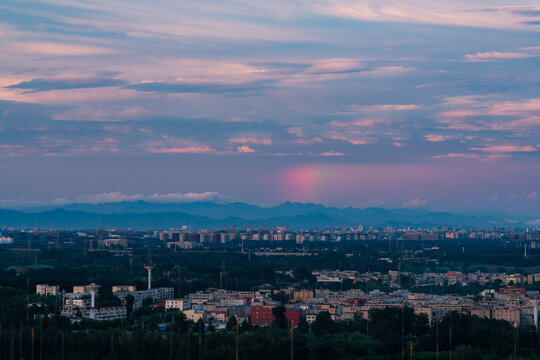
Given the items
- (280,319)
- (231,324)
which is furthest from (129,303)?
(280,319)

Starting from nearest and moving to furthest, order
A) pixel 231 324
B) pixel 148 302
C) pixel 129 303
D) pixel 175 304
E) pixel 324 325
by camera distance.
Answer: pixel 324 325 → pixel 231 324 → pixel 129 303 → pixel 175 304 → pixel 148 302

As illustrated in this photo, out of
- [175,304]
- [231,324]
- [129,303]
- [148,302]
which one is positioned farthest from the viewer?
[148,302]

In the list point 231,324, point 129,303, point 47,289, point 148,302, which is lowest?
point 231,324

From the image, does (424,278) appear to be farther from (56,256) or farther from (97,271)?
(56,256)

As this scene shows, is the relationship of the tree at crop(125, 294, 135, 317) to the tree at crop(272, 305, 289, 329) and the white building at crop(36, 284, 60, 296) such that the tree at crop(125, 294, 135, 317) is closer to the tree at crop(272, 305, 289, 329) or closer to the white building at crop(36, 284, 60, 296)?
the white building at crop(36, 284, 60, 296)

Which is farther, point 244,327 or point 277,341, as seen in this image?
point 244,327

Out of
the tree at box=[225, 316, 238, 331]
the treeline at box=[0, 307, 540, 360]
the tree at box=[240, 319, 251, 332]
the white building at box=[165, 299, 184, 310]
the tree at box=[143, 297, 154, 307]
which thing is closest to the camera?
the treeline at box=[0, 307, 540, 360]

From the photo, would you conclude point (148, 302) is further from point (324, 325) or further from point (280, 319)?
point (324, 325)

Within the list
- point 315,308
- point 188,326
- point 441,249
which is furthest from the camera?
point 441,249

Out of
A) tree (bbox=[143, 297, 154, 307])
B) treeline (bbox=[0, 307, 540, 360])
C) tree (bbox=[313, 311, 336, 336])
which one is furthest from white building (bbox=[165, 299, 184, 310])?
tree (bbox=[313, 311, 336, 336])

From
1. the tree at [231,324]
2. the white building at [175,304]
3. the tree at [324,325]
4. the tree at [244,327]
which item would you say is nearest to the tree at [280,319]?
the tree at [244,327]

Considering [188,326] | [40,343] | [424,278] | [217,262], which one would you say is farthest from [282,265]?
[40,343]
